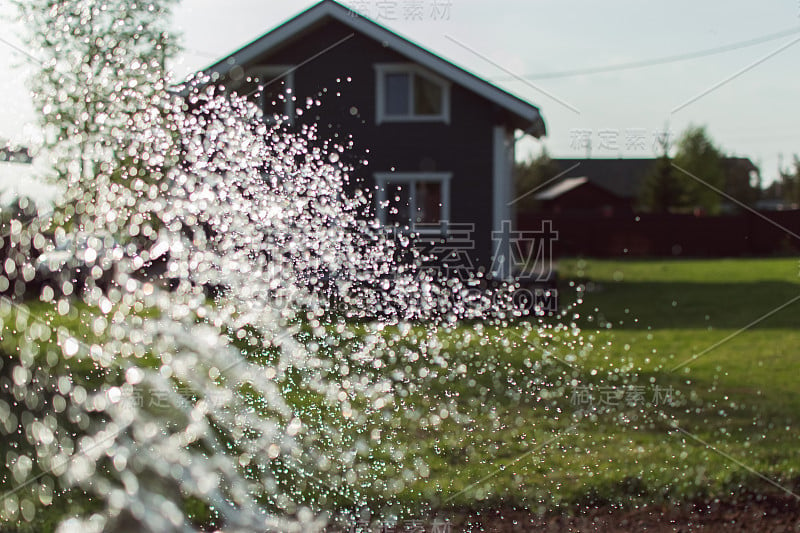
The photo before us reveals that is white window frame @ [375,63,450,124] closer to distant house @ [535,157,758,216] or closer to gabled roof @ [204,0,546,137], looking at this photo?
gabled roof @ [204,0,546,137]

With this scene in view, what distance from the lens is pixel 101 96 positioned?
4.87ft

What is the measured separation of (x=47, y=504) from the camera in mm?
1652

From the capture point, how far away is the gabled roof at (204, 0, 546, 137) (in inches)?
59.2

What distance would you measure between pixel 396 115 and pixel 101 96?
769 millimetres

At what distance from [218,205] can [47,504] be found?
0.92 m

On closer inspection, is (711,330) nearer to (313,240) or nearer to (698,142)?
(313,240)

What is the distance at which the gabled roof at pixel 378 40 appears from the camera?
1503 millimetres

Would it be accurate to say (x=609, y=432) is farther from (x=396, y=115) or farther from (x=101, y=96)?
(x=101, y=96)

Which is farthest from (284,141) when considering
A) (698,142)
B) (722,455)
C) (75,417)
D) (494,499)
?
(698,142)

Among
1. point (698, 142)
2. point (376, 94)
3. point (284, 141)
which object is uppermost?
point (698, 142)

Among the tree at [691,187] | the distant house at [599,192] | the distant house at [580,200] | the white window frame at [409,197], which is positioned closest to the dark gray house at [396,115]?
the white window frame at [409,197]

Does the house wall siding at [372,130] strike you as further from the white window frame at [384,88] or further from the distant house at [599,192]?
the distant house at [599,192]

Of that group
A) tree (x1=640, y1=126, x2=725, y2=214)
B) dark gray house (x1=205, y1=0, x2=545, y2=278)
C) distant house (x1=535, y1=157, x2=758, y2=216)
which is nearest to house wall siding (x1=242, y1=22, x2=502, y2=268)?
dark gray house (x1=205, y1=0, x2=545, y2=278)

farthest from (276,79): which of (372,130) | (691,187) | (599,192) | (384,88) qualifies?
(691,187)
